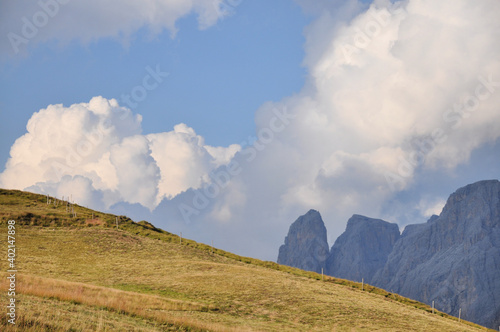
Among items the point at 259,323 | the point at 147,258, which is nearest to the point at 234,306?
the point at 259,323

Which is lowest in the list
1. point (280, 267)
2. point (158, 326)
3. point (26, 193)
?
point (158, 326)

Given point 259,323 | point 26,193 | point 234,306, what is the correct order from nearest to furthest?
1. point 259,323
2. point 234,306
3. point 26,193

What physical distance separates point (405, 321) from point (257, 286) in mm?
17088

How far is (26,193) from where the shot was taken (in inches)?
4705

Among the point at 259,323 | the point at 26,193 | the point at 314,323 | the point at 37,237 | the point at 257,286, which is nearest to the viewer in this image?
the point at 259,323

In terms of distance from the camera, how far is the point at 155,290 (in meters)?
50.9

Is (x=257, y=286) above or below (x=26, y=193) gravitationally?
below

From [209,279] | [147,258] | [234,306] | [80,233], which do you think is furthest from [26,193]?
[234,306]

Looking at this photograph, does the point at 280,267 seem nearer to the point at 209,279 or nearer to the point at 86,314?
the point at 209,279

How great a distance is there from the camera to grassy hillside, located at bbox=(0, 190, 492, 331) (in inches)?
1067

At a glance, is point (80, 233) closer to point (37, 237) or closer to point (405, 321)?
point (37, 237)

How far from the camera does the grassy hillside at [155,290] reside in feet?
88.9

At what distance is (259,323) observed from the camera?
3844 centimetres

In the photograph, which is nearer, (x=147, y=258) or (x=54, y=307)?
(x=54, y=307)
